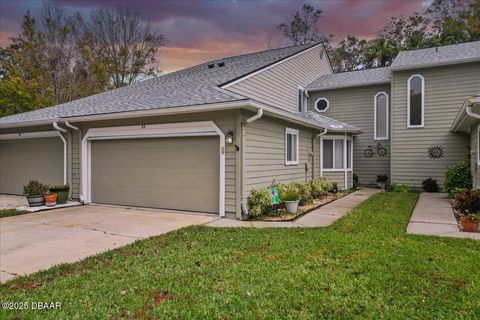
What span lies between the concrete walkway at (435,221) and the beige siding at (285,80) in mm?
5840

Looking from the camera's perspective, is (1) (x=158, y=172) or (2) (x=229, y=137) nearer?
(2) (x=229, y=137)

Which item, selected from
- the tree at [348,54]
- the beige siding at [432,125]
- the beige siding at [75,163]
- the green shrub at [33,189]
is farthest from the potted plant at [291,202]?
the tree at [348,54]

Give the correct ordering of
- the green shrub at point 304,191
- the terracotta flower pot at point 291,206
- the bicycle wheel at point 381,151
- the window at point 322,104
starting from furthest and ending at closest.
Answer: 1. the window at point 322,104
2. the bicycle wheel at point 381,151
3. the green shrub at point 304,191
4. the terracotta flower pot at point 291,206

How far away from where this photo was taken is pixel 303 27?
87.8 ft

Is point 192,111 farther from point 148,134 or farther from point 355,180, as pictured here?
point 355,180

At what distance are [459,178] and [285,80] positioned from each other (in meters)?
7.09

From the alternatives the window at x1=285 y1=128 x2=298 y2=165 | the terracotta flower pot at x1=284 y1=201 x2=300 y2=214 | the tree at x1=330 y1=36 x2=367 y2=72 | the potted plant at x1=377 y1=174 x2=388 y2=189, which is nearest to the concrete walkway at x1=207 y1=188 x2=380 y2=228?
the terracotta flower pot at x1=284 y1=201 x2=300 y2=214

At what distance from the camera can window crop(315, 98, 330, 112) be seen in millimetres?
15594

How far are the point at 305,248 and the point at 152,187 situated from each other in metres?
5.10

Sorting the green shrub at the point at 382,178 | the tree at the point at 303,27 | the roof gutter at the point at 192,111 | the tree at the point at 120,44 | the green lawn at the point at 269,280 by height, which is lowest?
the green lawn at the point at 269,280

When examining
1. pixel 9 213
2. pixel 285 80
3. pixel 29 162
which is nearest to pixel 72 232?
pixel 9 213

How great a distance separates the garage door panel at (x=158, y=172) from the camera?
7910mm

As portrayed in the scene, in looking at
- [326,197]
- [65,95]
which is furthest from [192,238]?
[65,95]

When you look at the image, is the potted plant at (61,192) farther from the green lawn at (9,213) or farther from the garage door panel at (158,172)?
the green lawn at (9,213)
